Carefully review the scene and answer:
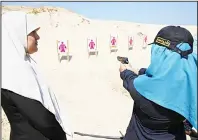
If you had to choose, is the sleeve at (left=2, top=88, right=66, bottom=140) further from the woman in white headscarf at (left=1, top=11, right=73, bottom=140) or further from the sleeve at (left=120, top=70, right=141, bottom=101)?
the sleeve at (left=120, top=70, right=141, bottom=101)

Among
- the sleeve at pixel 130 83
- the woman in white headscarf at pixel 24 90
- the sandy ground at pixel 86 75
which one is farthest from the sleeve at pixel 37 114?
the sandy ground at pixel 86 75

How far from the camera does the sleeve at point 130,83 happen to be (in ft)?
4.34

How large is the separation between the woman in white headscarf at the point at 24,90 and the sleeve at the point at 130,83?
0.37m

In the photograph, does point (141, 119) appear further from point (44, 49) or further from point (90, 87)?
point (44, 49)

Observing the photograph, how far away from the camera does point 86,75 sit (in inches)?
289

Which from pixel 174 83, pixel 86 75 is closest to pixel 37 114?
pixel 174 83

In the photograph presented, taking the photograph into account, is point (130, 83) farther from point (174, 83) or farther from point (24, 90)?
point (24, 90)

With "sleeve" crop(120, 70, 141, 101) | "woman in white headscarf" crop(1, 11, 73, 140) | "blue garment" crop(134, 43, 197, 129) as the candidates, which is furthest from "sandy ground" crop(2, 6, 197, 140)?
"blue garment" crop(134, 43, 197, 129)

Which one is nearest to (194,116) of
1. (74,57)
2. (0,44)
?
(0,44)

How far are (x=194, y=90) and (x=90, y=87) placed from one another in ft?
16.8

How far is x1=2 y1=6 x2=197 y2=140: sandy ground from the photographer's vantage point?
429 cm

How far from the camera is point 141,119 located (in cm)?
136

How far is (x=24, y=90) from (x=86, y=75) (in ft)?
19.9

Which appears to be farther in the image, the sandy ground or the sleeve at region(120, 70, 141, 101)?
the sandy ground
